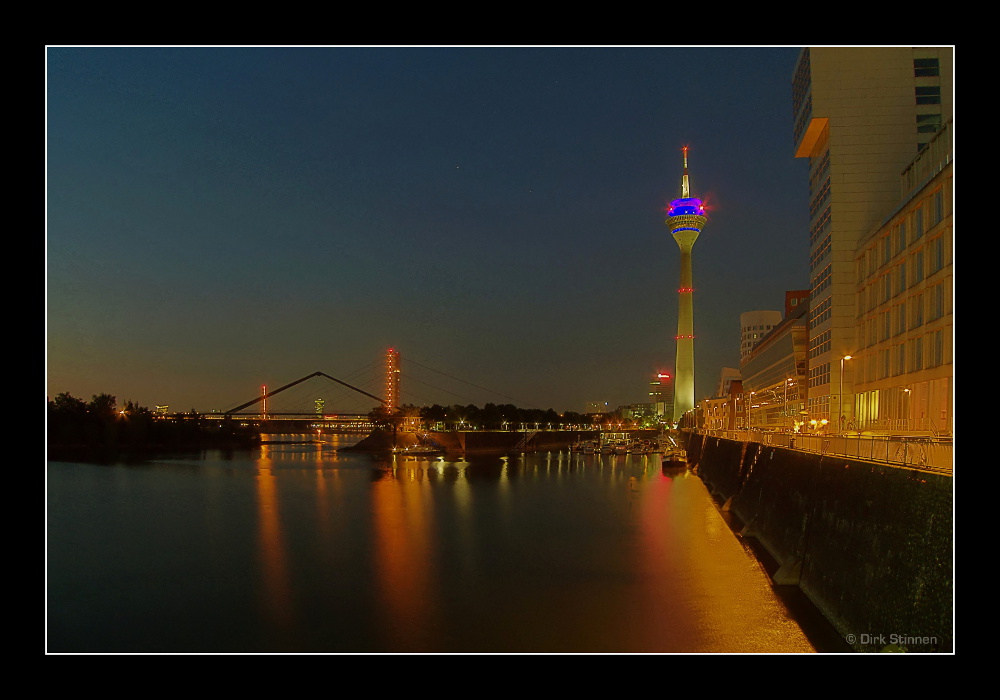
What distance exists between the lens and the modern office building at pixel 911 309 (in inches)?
954

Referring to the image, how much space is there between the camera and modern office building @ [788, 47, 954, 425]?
1427 inches

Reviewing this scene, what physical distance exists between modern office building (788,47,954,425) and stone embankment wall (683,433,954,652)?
1902 cm

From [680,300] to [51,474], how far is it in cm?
9473

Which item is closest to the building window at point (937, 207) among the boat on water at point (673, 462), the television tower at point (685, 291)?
the boat on water at point (673, 462)

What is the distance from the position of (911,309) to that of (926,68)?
1642 cm

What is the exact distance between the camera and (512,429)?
4446 inches

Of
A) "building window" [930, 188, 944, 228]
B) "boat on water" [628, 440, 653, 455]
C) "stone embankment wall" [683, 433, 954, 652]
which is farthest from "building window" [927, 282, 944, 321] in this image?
"boat on water" [628, 440, 653, 455]

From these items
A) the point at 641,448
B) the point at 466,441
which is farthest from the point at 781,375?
the point at 466,441

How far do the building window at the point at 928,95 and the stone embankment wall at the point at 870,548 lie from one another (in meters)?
26.0

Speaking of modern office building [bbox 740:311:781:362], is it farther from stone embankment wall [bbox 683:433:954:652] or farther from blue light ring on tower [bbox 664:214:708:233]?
stone embankment wall [bbox 683:433:954:652]

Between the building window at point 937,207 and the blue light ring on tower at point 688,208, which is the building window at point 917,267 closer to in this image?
the building window at point 937,207
